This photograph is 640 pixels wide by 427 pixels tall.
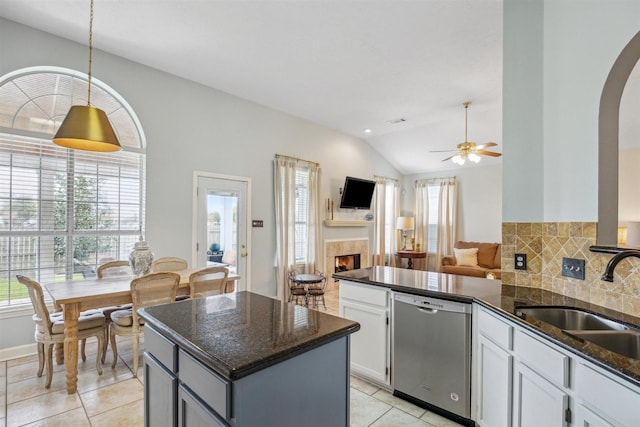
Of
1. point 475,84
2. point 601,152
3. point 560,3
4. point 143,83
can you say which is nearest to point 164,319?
point 601,152

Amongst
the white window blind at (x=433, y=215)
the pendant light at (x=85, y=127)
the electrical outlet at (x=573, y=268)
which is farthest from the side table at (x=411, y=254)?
the pendant light at (x=85, y=127)

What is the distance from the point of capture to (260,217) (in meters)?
5.08

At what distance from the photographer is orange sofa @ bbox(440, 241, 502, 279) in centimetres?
617

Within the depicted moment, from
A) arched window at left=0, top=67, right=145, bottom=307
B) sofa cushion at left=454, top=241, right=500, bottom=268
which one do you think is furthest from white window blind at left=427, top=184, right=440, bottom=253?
arched window at left=0, top=67, right=145, bottom=307

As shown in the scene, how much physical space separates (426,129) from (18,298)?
656cm

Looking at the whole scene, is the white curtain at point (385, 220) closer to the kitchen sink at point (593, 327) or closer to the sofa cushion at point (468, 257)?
the sofa cushion at point (468, 257)

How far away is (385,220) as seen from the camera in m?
7.61

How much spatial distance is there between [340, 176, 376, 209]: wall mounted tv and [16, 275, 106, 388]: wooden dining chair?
14.9ft

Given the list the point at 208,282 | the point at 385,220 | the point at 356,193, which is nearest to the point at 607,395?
the point at 208,282

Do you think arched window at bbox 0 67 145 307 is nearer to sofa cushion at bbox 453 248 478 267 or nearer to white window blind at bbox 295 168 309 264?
white window blind at bbox 295 168 309 264

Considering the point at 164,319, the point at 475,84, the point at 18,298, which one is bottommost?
the point at 18,298

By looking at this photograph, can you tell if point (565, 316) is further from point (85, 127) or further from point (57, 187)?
point (57, 187)

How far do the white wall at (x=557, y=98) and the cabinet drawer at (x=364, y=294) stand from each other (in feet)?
3.72

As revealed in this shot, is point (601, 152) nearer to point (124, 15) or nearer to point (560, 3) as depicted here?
point (560, 3)
